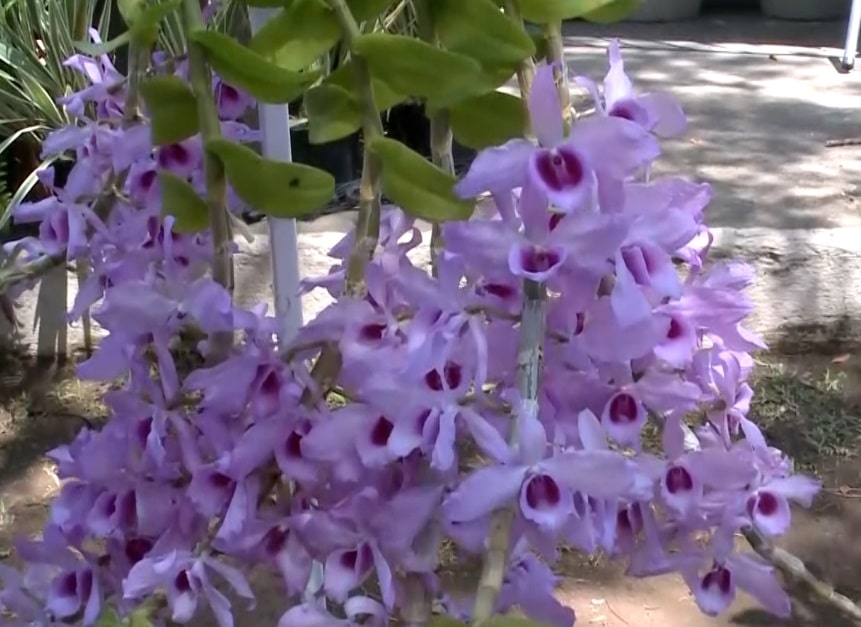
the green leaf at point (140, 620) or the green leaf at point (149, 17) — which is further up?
the green leaf at point (149, 17)

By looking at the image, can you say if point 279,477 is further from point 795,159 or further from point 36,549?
point 795,159

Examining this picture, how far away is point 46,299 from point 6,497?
36 cm

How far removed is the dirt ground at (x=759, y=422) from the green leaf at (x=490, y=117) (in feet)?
1.93

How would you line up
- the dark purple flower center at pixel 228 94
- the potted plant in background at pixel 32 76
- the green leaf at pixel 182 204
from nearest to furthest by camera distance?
the green leaf at pixel 182 204 → the dark purple flower center at pixel 228 94 → the potted plant in background at pixel 32 76

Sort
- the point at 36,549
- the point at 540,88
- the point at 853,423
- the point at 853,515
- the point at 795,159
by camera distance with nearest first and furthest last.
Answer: the point at 540,88 < the point at 36,549 < the point at 853,515 < the point at 853,423 < the point at 795,159

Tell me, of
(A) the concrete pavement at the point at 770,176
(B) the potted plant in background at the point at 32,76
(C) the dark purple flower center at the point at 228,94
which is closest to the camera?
(C) the dark purple flower center at the point at 228,94

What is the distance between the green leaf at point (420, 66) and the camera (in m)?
0.33

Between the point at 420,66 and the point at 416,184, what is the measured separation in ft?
0.12

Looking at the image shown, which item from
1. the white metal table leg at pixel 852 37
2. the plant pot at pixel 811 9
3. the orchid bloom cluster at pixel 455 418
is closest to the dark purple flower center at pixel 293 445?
the orchid bloom cluster at pixel 455 418

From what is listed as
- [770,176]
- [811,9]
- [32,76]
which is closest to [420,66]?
[32,76]

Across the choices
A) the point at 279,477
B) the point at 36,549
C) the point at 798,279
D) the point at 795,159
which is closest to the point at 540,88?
the point at 279,477

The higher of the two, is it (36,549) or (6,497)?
(36,549)

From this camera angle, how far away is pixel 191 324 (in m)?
0.38

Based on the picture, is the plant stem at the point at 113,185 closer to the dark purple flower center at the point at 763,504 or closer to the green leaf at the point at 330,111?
the green leaf at the point at 330,111
